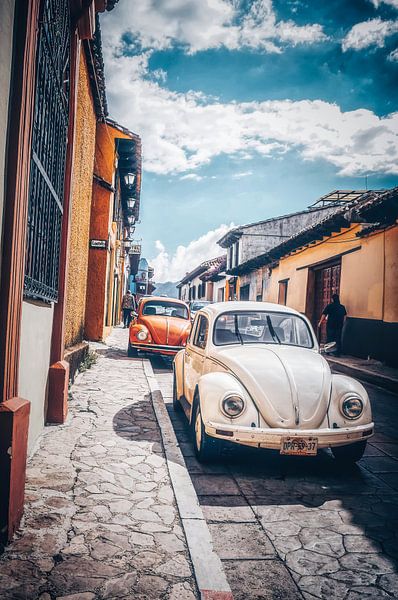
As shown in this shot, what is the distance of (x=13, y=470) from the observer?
247 centimetres

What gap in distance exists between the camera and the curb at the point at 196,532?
7.24 ft

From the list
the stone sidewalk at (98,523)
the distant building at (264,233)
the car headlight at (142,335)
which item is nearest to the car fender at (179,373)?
the stone sidewalk at (98,523)

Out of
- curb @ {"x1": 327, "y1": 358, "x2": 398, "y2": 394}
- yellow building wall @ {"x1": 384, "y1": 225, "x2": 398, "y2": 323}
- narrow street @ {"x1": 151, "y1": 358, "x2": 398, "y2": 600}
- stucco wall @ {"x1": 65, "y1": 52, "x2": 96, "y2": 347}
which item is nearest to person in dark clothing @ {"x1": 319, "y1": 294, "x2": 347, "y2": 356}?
curb @ {"x1": 327, "y1": 358, "x2": 398, "y2": 394}

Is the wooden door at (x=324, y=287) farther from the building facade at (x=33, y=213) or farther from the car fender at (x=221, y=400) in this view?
the car fender at (x=221, y=400)

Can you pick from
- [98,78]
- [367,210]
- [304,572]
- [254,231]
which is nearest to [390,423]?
[304,572]

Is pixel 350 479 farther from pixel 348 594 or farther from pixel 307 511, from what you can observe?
pixel 348 594

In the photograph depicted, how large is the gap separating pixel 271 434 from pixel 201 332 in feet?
6.68

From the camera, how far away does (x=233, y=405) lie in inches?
146

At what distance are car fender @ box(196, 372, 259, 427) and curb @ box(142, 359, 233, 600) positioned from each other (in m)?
0.54

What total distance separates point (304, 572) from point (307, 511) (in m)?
0.80

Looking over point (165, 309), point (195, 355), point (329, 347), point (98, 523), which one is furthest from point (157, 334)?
point (98, 523)

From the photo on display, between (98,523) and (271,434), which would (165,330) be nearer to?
(271,434)

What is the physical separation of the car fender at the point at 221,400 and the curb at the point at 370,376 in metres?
4.74

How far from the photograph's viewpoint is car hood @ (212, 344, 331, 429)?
3.64 m
